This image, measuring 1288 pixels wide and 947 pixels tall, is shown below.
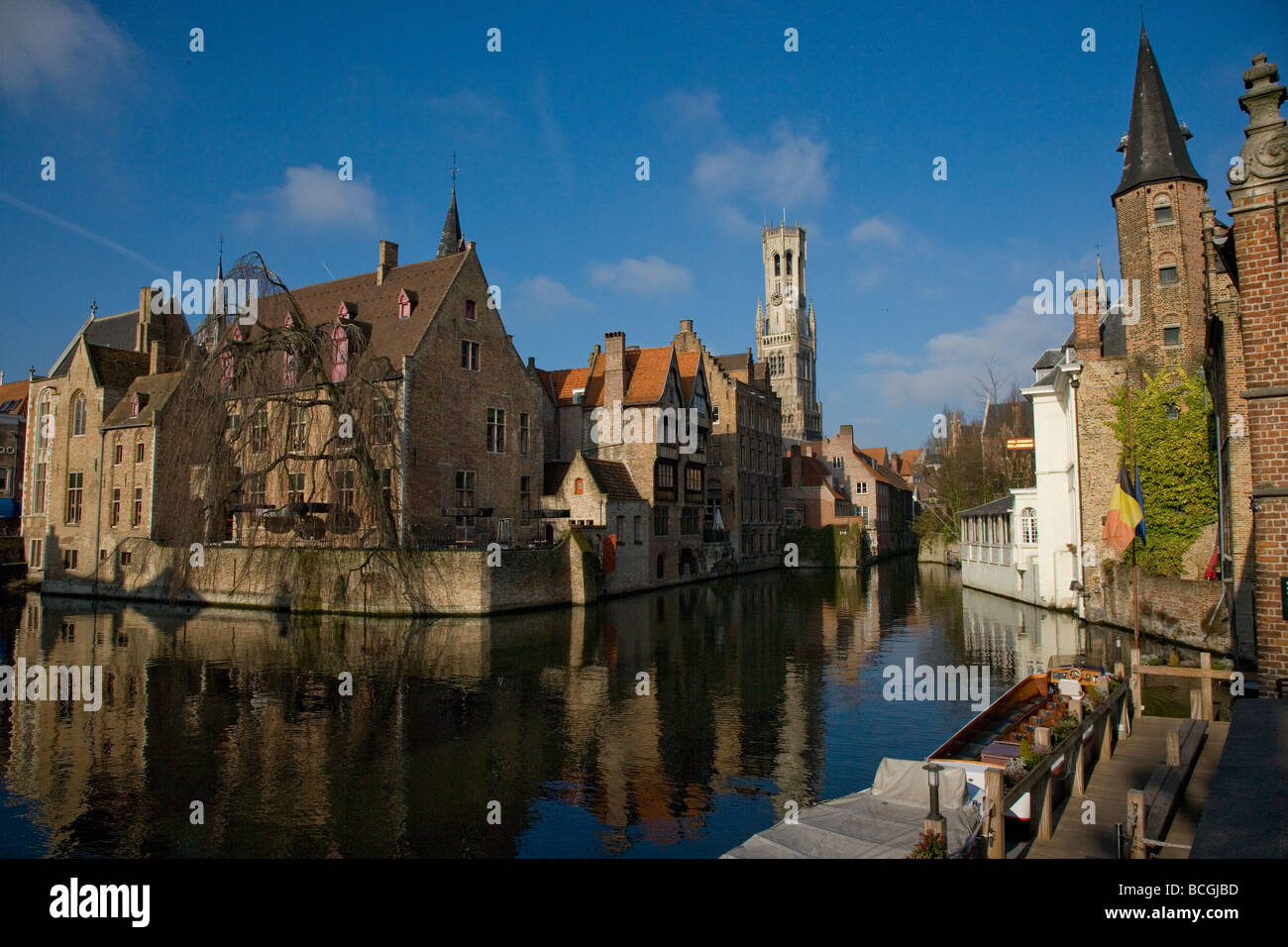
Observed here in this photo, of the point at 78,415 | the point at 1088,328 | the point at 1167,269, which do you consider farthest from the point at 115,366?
the point at 1167,269

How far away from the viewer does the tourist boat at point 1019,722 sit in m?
Result: 9.93

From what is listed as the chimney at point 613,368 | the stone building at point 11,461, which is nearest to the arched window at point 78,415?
the stone building at point 11,461

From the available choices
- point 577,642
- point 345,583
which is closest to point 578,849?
point 577,642

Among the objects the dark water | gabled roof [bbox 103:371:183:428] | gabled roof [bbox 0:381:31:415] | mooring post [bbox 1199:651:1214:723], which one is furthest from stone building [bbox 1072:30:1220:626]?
gabled roof [bbox 0:381:31:415]

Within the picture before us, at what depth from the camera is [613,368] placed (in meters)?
48.1

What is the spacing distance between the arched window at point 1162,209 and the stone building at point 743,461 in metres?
29.6

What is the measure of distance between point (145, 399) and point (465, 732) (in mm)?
40534

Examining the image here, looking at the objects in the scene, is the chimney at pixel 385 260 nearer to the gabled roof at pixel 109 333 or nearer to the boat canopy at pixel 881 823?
the gabled roof at pixel 109 333

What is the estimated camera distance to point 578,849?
9805 millimetres

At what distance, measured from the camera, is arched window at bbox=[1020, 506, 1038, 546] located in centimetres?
3597
